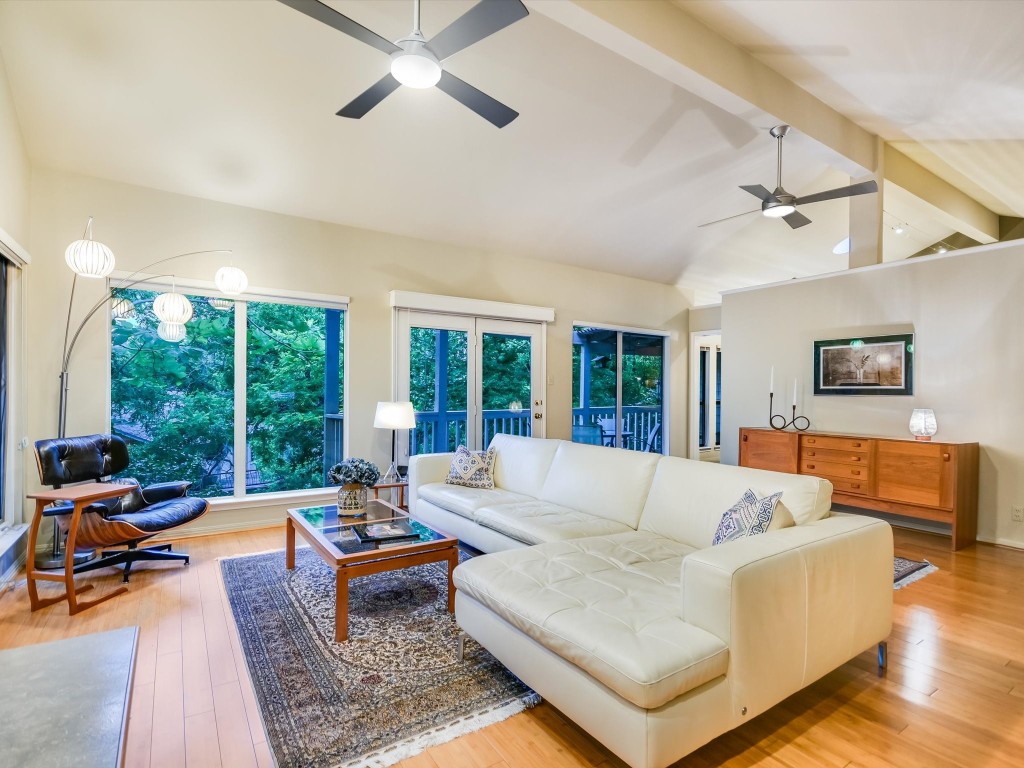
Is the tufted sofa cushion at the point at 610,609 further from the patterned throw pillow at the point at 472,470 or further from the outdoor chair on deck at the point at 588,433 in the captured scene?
the outdoor chair on deck at the point at 588,433

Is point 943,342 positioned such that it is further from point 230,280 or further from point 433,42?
point 230,280

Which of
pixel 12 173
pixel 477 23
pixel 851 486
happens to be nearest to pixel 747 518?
pixel 477 23

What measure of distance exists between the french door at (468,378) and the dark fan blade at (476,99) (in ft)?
9.28

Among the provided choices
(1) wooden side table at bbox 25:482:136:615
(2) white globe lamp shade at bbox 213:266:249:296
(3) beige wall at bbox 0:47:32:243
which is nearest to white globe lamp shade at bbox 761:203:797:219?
(2) white globe lamp shade at bbox 213:266:249:296

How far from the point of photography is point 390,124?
152 inches

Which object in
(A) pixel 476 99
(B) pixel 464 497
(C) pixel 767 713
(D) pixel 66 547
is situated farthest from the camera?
(B) pixel 464 497

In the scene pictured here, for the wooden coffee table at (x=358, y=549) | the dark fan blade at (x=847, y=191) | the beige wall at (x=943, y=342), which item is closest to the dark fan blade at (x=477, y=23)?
the wooden coffee table at (x=358, y=549)

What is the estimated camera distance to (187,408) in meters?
4.34

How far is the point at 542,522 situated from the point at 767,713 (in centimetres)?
139

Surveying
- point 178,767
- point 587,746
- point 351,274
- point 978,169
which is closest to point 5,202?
point 351,274

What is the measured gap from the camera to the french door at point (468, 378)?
534 centimetres

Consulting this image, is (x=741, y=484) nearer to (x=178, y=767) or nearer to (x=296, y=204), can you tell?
(x=178, y=767)

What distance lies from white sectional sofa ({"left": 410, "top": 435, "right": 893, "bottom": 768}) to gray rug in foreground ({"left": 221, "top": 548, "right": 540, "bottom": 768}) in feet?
0.77

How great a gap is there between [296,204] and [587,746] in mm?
4448
